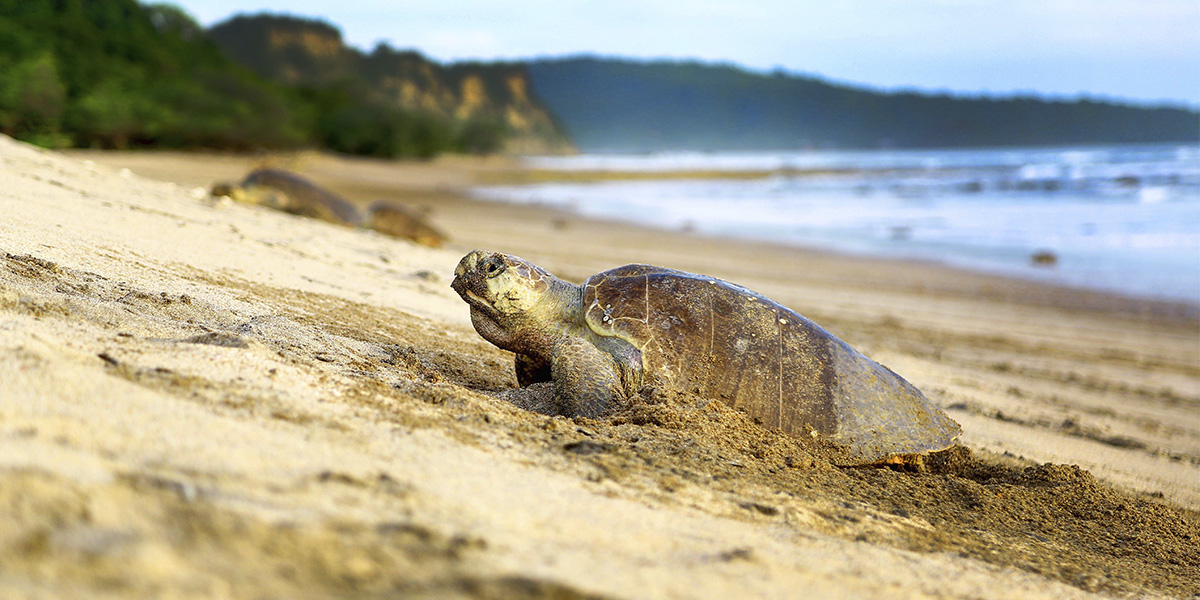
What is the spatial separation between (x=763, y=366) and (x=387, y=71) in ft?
337

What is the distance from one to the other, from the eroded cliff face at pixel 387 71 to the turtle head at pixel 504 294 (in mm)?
87785

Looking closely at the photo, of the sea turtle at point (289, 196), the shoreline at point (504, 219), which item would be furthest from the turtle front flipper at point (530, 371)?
the sea turtle at point (289, 196)

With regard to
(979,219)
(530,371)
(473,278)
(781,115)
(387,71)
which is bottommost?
(530,371)

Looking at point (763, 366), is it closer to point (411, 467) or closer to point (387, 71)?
point (411, 467)

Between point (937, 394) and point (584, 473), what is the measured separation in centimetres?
319

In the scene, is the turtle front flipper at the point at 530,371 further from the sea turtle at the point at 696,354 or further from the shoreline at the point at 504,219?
the shoreline at the point at 504,219

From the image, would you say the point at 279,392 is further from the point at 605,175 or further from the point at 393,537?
the point at 605,175

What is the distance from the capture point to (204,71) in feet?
99.7

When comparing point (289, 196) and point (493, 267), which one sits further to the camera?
point (289, 196)

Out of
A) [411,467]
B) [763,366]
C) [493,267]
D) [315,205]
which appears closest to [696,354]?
[763,366]

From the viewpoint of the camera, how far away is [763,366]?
304cm

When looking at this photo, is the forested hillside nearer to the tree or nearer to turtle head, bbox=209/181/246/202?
the tree

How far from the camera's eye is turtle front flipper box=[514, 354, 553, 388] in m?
3.25

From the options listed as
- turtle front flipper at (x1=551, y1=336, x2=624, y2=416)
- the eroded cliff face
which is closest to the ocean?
turtle front flipper at (x1=551, y1=336, x2=624, y2=416)
